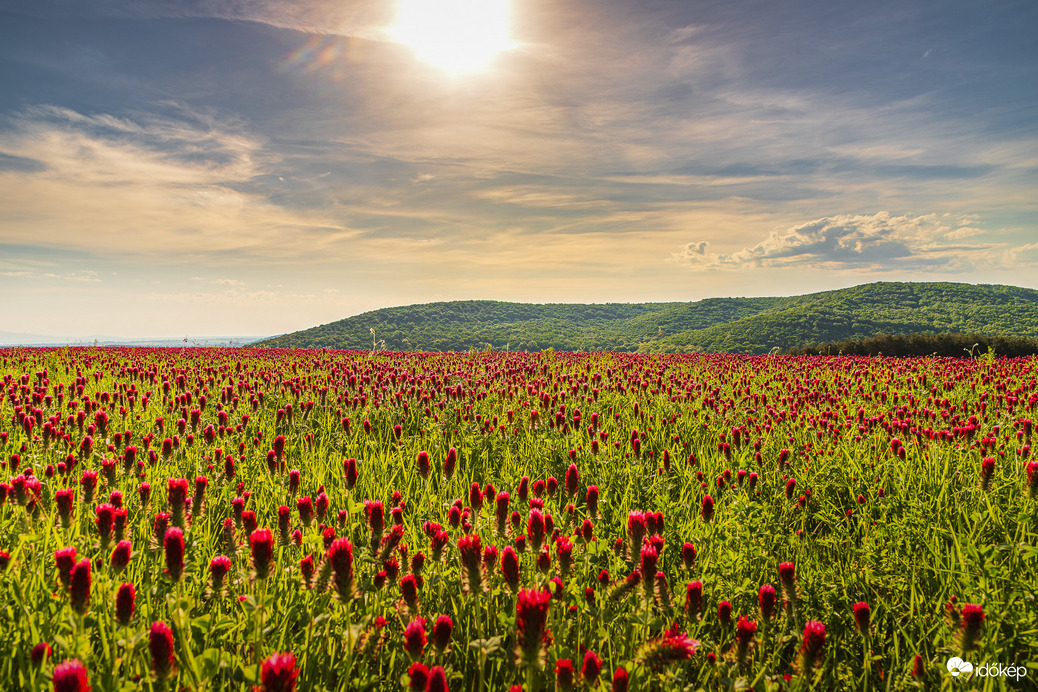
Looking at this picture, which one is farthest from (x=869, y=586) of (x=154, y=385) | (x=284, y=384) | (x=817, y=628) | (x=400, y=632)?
(x=154, y=385)

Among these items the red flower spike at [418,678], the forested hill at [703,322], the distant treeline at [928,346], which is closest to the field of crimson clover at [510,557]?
the red flower spike at [418,678]

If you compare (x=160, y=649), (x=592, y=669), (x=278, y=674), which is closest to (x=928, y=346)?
(x=592, y=669)

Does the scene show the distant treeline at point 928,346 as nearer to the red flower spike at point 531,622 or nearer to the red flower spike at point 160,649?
the red flower spike at point 531,622

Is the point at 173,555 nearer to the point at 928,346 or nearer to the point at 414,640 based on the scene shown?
the point at 414,640

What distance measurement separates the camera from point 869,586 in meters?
3.00

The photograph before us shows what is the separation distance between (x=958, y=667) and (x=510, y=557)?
6.06 feet

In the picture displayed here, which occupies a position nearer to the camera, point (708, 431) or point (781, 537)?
point (781, 537)

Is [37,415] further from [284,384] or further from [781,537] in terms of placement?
[781,537]

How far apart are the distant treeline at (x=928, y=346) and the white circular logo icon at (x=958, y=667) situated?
22.3m

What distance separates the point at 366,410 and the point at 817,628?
6313mm

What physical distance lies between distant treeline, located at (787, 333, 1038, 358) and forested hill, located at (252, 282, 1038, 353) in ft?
46.8

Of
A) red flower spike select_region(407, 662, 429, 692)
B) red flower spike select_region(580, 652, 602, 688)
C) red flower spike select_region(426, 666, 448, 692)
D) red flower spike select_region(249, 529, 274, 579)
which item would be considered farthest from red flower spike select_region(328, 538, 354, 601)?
red flower spike select_region(580, 652, 602, 688)

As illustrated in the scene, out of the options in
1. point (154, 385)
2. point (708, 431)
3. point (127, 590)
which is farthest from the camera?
point (154, 385)

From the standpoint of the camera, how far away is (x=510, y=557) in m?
2.08
